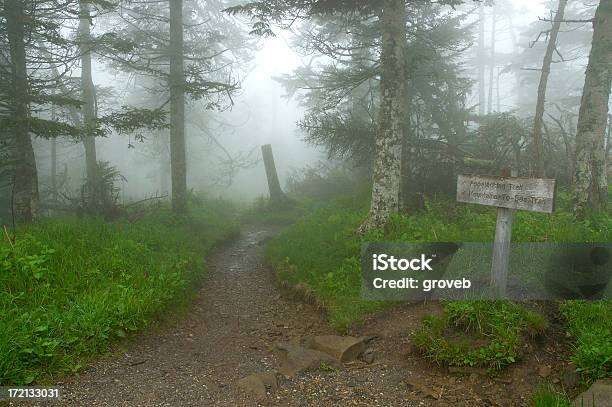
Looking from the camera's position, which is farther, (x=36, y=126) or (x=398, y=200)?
(x=398, y=200)

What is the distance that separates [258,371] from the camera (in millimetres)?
5684

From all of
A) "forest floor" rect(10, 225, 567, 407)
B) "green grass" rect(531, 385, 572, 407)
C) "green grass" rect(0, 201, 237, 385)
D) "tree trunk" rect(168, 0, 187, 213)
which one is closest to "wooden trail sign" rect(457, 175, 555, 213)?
"forest floor" rect(10, 225, 567, 407)

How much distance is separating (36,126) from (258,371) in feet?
23.5

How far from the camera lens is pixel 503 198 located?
20.0 feet

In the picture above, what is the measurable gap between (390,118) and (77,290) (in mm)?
6893

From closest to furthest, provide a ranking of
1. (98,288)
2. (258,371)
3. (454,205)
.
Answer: (258,371), (98,288), (454,205)

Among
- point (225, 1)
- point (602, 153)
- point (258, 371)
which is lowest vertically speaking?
point (258, 371)

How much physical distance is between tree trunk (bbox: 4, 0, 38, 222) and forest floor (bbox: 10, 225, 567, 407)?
18.3 ft

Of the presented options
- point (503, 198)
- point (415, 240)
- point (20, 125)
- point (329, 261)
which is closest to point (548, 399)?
point (503, 198)

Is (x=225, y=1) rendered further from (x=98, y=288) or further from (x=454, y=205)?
(x=98, y=288)

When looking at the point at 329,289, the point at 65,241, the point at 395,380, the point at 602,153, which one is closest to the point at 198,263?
the point at 65,241

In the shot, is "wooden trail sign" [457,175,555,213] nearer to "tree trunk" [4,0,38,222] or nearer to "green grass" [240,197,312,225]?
"tree trunk" [4,0,38,222]

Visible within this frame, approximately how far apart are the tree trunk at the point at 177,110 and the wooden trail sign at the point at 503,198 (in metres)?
10.1

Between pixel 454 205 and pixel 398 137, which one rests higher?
pixel 398 137
